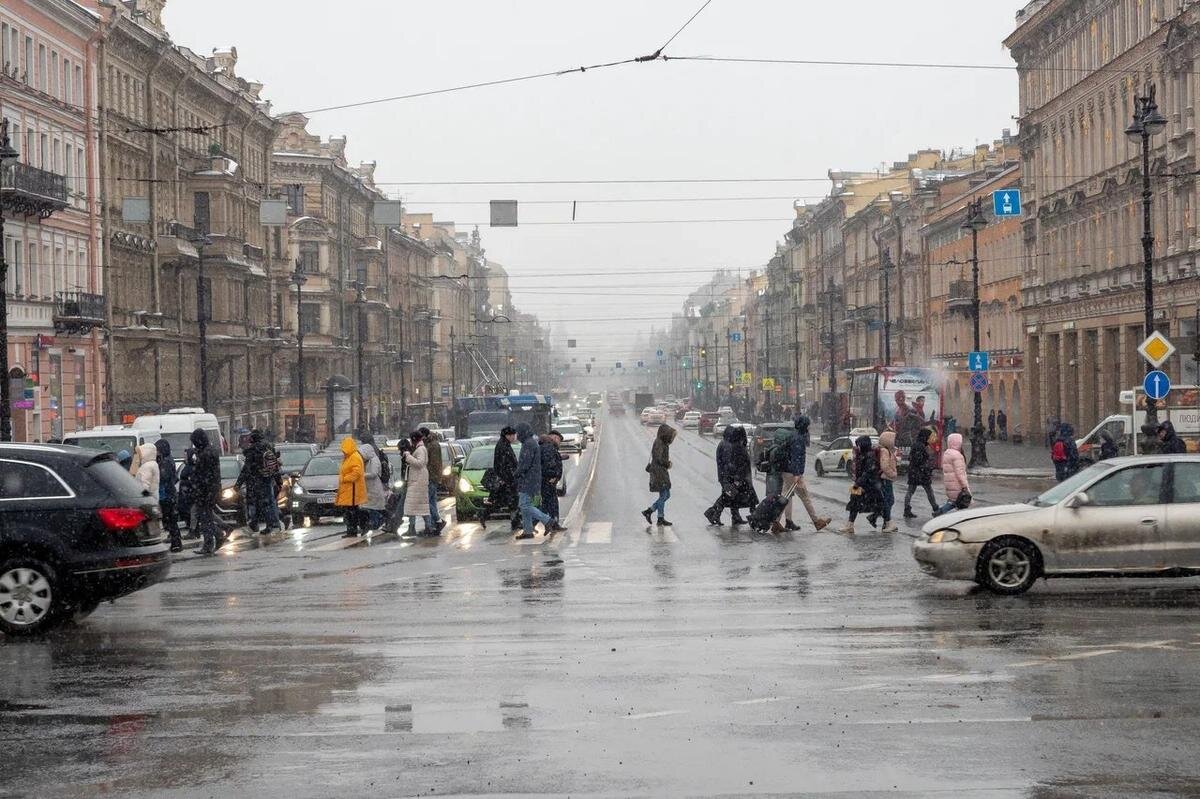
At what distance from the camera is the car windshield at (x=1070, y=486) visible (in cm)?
1756

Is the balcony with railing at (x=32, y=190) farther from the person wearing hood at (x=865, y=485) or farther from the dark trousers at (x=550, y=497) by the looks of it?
the person wearing hood at (x=865, y=485)

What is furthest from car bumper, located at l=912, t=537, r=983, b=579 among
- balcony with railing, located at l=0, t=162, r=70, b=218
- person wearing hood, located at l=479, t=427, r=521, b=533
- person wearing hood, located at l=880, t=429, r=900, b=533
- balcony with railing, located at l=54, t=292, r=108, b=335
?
balcony with railing, located at l=54, t=292, r=108, b=335

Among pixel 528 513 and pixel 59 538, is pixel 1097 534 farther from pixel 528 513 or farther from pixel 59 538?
pixel 528 513

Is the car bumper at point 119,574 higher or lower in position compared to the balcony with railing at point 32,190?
lower

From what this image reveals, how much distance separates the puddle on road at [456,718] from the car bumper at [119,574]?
5.23m

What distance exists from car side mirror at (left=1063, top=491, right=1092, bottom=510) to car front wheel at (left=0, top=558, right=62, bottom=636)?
9525mm

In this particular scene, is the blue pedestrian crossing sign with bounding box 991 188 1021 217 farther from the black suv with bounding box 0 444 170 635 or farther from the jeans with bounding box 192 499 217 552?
the black suv with bounding box 0 444 170 635

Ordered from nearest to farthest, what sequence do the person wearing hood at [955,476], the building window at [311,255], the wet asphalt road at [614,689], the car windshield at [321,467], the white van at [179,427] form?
the wet asphalt road at [614,689] → the person wearing hood at [955,476] → the car windshield at [321,467] → the white van at [179,427] → the building window at [311,255]

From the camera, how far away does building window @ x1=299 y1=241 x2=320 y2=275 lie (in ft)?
322

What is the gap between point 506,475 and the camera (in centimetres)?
2948

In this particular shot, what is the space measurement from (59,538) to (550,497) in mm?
13926

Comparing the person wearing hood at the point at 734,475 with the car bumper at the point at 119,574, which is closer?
the car bumper at the point at 119,574

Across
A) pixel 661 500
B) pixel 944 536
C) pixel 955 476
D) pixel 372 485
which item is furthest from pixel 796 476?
pixel 944 536

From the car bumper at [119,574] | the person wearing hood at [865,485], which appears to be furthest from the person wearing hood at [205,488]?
the car bumper at [119,574]
